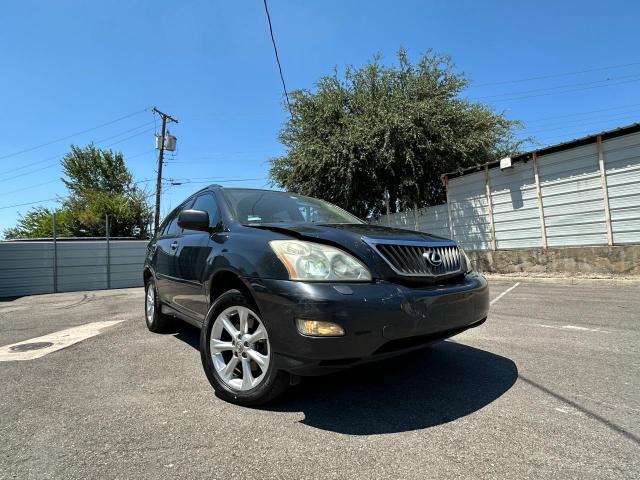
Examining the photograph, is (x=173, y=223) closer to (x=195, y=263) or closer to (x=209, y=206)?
(x=209, y=206)

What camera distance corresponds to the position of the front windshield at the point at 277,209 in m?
3.56

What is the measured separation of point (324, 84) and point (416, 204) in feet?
19.9

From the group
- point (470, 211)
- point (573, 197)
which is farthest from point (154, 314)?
point (470, 211)

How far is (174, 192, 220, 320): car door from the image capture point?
11.4ft

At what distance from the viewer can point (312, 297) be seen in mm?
2344

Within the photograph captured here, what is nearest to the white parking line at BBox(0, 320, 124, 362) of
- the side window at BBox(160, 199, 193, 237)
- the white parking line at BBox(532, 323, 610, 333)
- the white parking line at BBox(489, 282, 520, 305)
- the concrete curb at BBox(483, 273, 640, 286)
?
the side window at BBox(160, 199, 193, 237)

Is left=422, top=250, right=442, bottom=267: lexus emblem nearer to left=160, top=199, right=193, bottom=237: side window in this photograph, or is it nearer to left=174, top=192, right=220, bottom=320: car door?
left=174, top=192, right=220, bottom=320: car door

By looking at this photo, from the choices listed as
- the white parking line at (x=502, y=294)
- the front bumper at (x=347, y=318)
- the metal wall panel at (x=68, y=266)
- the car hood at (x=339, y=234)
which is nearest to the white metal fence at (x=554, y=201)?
the white parking line at (x=502, y=294)

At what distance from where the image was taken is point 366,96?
1559 cm

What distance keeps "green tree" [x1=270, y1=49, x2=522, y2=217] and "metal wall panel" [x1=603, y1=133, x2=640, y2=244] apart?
5.15 metres

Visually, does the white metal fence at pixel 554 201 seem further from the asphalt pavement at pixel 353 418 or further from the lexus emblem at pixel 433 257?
the lexus emblem at pixel 433 257

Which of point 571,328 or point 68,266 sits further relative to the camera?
point 68,266

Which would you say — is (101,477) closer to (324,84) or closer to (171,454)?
(171,454)

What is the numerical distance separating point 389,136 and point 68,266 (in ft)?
42.7
